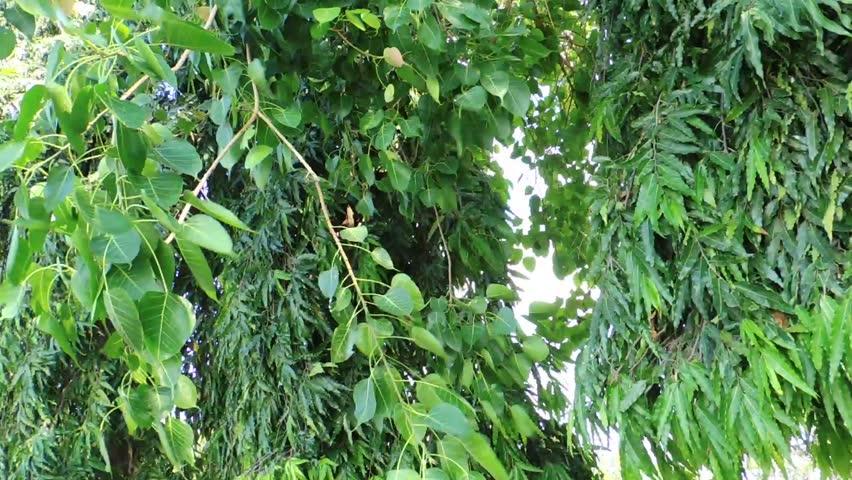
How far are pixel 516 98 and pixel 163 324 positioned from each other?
0.41 m

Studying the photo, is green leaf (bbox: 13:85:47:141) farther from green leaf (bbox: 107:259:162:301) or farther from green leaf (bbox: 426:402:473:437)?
green leaf (bbox: 426:402:473:437)

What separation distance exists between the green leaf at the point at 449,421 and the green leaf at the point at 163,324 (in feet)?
0.69

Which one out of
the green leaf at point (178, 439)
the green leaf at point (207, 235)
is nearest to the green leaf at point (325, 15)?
the green leaf at point (207, 235)

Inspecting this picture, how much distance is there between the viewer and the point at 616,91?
0.73m

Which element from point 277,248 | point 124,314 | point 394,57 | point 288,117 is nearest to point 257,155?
point 288,117

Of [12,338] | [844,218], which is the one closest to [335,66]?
[844,218]

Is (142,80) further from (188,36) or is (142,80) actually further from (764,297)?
(764,297)

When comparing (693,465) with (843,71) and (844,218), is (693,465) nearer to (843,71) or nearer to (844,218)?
(844,218)

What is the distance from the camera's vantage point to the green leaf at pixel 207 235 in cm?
40

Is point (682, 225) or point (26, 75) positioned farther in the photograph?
point (26, 75)

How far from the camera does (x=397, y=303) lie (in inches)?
22.4

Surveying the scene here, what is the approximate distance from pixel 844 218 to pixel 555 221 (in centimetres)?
65

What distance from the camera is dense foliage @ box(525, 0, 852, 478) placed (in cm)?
59

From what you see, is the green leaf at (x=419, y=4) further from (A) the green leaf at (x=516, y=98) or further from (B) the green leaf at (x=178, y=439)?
(B) the green leaf at (x=178, y=439)
